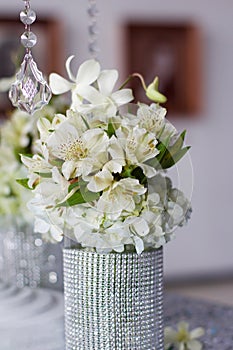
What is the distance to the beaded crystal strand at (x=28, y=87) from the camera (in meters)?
1.04

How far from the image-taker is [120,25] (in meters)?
4.68

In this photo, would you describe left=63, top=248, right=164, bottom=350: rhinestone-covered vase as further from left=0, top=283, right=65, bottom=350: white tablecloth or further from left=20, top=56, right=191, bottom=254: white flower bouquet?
left=0, top=283, right=65, bottom=350: white tablecloth

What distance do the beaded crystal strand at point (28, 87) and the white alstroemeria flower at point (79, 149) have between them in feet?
0.24

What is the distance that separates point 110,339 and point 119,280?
0.09m

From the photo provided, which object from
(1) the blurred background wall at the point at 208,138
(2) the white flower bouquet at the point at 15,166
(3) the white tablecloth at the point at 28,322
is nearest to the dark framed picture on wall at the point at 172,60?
(1) the blurred background wall at the point at 208,138

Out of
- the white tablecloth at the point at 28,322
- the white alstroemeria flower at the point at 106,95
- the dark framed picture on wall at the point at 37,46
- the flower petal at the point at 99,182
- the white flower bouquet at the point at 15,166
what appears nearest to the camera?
the flower petal at the point at 99,182

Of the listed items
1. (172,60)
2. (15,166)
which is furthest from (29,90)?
(172,60)

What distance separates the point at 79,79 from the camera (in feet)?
3.67

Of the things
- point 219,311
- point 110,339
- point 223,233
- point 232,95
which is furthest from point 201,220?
point 110,339

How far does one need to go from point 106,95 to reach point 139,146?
0.15m

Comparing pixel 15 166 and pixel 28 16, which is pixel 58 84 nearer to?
pixel 28 16

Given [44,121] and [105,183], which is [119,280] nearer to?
[105,183]

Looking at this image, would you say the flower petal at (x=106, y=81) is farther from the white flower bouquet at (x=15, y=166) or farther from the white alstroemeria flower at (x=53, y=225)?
the white flower bouquet at (x=15, y=166)

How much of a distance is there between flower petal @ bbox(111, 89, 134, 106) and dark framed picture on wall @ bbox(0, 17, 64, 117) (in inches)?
131
